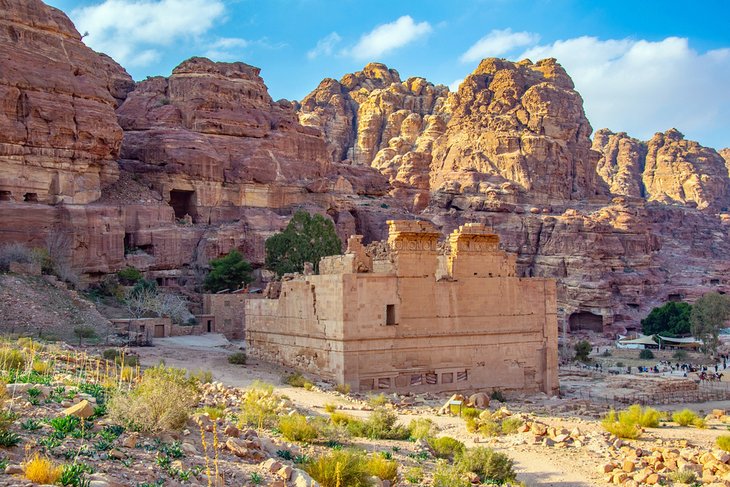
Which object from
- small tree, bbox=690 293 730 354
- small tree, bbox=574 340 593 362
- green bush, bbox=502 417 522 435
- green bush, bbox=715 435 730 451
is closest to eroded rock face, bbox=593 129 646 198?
small tree, bbox=690 293 730 354

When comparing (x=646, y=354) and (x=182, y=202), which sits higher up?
(x=182, y=202)

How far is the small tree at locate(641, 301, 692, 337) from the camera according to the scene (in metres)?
57.8

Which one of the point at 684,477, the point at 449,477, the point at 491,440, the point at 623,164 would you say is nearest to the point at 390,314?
the point at 491,440

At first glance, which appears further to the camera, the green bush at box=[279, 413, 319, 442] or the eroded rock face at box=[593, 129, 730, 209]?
the eroded rock face at box=[593, 129, 730, 209]

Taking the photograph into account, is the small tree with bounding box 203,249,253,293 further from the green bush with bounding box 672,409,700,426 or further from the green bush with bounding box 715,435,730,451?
the green bush with bounding box 715,435,730,451

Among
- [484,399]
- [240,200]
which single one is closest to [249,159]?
[240,200]

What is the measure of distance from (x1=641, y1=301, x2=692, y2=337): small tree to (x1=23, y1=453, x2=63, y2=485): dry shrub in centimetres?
5662

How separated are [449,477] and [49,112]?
3964 centimetres

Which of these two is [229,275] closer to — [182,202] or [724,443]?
[182,202]

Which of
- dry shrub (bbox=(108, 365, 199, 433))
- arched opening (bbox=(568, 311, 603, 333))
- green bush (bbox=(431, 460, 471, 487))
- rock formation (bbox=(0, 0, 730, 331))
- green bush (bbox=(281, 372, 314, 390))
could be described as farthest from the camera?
arched opening (bbox=(568, 311, 603, 333))

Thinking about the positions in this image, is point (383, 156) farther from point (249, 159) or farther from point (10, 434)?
point (10, 434)

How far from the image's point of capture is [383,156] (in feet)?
363

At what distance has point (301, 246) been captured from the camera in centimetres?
4134

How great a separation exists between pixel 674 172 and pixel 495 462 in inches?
5517
